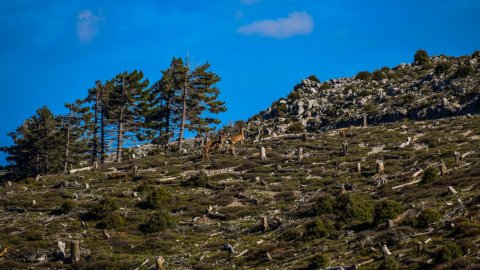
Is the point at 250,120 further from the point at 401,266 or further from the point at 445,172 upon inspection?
the point at 401,266

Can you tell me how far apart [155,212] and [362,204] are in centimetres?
1140

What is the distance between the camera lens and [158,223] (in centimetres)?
2958

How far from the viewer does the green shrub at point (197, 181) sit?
1493 inches

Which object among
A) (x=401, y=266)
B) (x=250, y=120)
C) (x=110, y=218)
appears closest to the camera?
(x=401, y=266)

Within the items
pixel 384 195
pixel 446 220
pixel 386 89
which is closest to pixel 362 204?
pixel 384 195

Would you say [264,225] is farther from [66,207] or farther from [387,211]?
[66,207]

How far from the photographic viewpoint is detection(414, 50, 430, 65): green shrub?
3458 inches

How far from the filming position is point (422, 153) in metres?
38.8

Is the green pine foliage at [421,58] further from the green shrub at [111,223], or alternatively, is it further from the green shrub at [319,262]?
the green shrub at [319,262]

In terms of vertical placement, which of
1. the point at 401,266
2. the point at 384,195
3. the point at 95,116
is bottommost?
the point at 401,266

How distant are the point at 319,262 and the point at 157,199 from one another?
16161 millimetres

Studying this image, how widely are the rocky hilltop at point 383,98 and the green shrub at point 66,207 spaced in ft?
121

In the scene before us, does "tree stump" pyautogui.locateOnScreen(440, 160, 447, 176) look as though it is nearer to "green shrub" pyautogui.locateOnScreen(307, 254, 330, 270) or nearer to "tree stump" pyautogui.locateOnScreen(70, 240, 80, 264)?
"green shrub" pyautogui.locateOnScreen(307, 254, 330, 270)

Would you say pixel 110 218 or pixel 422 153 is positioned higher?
pixel 422 153
